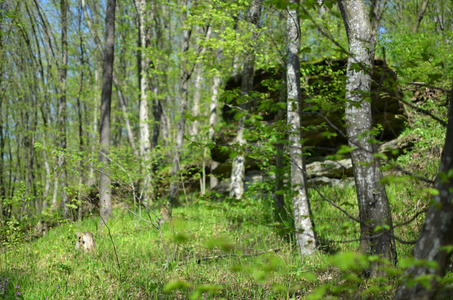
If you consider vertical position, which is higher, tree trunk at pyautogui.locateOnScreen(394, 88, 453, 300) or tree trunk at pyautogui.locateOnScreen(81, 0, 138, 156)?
tree trunk at pyautogui.locateOnScreen(81, 0, 138, 156)

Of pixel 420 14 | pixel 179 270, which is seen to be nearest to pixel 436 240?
pixel 179 270

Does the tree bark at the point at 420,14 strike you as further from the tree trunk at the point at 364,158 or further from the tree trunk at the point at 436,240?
the tree trunk at the point at 436,240

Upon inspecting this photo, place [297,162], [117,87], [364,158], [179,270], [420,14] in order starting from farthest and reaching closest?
[117,87] → [420,14] → [297,162] → [179,270] → [364,158]

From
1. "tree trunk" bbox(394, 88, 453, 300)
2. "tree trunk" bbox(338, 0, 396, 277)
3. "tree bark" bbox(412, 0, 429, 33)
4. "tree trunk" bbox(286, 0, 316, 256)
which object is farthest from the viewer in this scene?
"tree bark" bbox(412, 0, 429, 33)

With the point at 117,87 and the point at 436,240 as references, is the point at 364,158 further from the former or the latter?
the point at 117,87

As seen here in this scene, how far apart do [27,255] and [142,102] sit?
7790 mm

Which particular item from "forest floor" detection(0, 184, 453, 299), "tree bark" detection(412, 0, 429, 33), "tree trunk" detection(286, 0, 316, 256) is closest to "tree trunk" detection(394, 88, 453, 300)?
"forest floor" detection(0, 184, 453, 299)

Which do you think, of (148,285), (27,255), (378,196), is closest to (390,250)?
(378,196)

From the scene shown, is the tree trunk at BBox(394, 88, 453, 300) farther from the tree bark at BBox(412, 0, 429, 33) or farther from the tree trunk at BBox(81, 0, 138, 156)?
the tree bark at BBox(412, 0, 429, 33)

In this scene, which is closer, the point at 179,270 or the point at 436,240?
the point at 436,240

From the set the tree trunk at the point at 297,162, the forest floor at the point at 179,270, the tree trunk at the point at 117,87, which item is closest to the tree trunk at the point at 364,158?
the forest floor at the point at 179,270

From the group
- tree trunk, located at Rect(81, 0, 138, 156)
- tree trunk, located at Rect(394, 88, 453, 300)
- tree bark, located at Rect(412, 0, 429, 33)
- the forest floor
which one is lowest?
the forest floor

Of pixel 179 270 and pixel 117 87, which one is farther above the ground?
pixel 117 87

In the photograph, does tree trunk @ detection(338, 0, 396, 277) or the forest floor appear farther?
tree trunk @ detection(338, 0, 396, 277)
